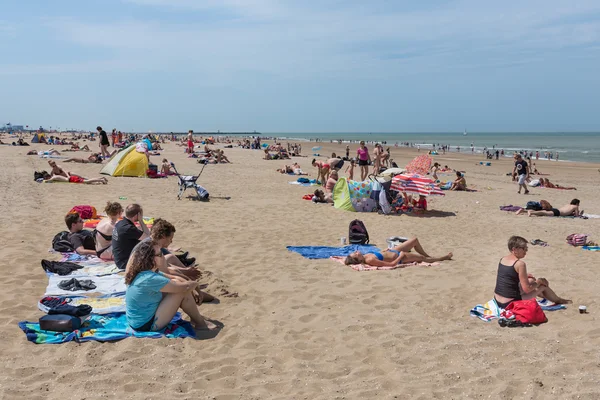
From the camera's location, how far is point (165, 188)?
46.9ft

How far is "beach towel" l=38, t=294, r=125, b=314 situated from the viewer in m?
4.94

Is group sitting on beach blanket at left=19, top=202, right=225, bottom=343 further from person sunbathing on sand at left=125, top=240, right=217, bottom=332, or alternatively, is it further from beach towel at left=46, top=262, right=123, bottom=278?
beach towel at left=46, top=262, right=123, bottom=278

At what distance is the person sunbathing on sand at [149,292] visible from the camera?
4426 mm

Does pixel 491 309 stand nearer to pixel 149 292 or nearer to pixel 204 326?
pixel 204 326

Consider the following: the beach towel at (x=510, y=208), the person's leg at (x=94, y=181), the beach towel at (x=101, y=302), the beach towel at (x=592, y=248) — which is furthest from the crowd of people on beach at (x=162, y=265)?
the person's leg at (x=94, y=181)

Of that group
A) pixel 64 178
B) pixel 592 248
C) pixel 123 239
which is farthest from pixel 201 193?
pixel 592 248

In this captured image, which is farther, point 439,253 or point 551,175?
point 551,175

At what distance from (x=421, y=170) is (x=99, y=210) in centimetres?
777

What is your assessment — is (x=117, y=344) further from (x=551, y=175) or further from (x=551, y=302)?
(x=551, y=175)

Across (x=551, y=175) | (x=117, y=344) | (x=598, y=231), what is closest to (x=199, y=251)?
(x=117, y=344)

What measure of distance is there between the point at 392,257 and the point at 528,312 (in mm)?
2366

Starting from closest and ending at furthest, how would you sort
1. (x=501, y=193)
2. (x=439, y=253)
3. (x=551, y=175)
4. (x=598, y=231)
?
1. (x=439, y=253)
2. (x=598, y=231)
3. (x=501, y=193)
4. (x=551, y=175)

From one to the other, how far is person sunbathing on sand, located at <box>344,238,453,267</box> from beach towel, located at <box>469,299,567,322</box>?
67.8 inches

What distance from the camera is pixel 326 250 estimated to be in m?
7.84
